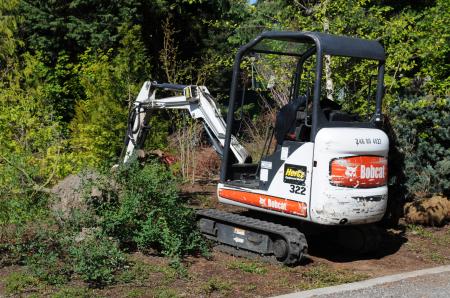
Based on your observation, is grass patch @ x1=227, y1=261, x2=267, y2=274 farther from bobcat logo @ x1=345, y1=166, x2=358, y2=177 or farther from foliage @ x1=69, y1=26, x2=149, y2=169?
foliage @ x1=69, y1=26, x2=149, y2=169

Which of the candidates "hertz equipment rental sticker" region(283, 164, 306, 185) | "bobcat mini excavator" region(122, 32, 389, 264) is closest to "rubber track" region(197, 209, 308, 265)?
"bobcat mini excavator" region(122, 32, 389, 264)

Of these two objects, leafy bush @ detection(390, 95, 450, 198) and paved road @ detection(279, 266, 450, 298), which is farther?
leafy bush @ detection(390, 95, 450, 198)

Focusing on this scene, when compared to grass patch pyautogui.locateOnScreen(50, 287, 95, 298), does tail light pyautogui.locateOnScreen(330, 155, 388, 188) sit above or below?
above

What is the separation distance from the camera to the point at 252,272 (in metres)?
7.43

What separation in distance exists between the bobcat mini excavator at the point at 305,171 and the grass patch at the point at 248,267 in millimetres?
263

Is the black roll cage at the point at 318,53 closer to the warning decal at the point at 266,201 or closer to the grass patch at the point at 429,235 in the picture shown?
the warning decal at the point at 266,201

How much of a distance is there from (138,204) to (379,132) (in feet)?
10.2

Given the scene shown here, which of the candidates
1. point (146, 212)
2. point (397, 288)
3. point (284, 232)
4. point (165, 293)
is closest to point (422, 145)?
point (284, 232)

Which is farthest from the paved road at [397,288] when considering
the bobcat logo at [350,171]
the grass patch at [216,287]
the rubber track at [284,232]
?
the bobcat logo at [350,171]

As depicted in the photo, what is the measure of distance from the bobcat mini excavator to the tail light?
0.04ft

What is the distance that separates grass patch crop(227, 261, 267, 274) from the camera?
7.46 meters

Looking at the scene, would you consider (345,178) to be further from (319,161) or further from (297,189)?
(297,189)

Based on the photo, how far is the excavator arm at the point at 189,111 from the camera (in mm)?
8891

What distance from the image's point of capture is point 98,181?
7906mm
